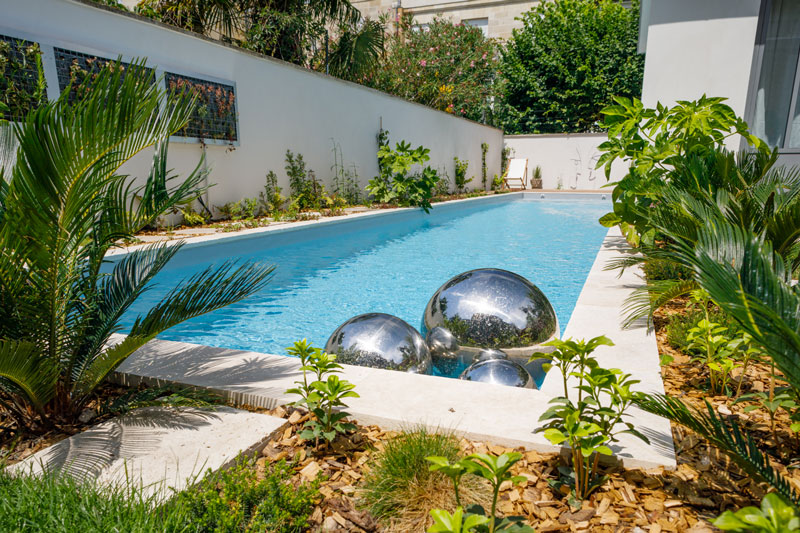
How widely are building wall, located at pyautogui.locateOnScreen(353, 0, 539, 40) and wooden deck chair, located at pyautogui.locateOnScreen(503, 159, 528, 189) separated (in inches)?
252

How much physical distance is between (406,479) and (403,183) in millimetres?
10295

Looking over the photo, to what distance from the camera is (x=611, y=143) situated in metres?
5.09

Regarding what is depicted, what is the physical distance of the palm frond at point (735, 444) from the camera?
4.07 ft

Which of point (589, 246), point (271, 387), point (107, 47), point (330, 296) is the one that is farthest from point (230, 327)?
point (589, 246)

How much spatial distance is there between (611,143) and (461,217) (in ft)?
25.7

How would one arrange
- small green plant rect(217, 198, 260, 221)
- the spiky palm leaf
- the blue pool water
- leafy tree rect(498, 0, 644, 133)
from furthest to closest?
leafy tree rect(498, 0, 644, 133), the spiky palm leaf, small green plant rect(217, 198, 260, 221), the blue pool water

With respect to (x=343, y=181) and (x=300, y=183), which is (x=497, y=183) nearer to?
(x=343, y=181)

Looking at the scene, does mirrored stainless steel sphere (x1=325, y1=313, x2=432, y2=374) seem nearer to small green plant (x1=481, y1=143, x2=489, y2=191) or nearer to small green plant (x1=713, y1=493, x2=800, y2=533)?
small green plant (x1=713, y1=493, x2=800, y2=533)

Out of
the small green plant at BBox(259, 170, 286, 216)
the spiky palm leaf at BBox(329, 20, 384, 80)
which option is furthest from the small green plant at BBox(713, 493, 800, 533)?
the spiky palm leaf at BBox(329, 20, 384, 80)

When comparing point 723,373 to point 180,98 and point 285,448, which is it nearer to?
point 285,448

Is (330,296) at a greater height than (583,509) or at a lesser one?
lesser

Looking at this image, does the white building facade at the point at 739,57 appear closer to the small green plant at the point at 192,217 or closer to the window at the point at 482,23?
the small green plant at the point at 192,217

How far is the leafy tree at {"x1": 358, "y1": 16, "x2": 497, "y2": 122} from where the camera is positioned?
724 inches

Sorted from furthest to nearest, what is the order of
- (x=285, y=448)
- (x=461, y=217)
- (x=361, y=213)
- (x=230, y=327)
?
1. (x=461, y=217)
2. (x=361, y=213)
3. (x=230, y=327)
4. (x=285, y=448)
